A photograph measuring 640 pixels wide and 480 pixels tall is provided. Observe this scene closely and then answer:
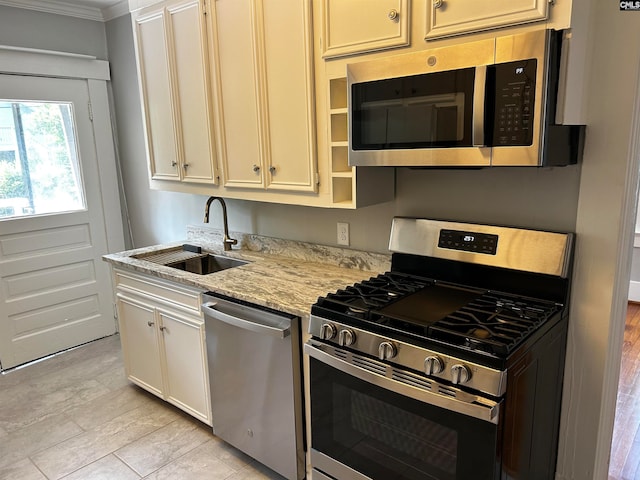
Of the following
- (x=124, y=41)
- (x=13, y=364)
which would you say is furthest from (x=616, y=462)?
(x=124, y=41)

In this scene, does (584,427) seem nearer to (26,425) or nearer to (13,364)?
(26,425)

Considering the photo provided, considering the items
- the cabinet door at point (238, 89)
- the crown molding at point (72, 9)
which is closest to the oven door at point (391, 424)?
the cabinet door at point (238, 89)

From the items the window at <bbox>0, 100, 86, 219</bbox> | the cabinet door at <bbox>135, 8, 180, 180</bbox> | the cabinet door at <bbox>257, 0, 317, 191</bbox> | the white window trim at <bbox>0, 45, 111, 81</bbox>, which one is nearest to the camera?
the cabinet door at <bbox>257, 0, 317, 191</bbox>

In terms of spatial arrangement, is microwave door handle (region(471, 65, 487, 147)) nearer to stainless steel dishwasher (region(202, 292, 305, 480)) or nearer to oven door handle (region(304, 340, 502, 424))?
oven door handle (region(304, 340, 502, 424))

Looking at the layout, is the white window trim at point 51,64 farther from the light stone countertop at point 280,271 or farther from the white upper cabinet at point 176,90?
the light stone countertop at point 280,271

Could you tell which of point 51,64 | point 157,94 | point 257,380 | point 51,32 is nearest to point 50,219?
point 51,64

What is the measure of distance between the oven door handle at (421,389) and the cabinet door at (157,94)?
1.66 metres

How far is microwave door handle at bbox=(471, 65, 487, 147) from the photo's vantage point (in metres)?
1.44

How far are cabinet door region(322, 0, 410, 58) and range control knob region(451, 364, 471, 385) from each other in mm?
1108

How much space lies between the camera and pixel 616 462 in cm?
224

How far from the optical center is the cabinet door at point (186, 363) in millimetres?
2373

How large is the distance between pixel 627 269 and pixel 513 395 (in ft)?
2.34

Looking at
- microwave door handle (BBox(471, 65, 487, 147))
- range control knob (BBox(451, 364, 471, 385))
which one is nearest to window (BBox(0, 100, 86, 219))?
microwave door handle (BBox(471, 65, 487, 147))

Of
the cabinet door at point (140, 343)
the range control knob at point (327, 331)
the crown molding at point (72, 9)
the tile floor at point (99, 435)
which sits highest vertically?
the crown molding at point (72, 9)
